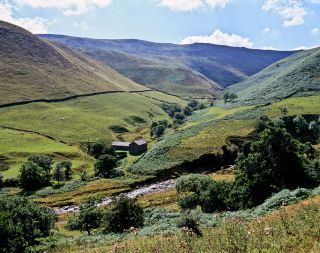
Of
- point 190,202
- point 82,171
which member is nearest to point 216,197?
point 190,202

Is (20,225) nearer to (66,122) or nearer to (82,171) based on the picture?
(82,171)

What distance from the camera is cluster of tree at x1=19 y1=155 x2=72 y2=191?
106 meters

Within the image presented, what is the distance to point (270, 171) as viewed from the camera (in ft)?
159

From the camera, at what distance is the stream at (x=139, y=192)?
88.2 m

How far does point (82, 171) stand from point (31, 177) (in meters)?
19.1

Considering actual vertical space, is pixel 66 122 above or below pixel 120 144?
above

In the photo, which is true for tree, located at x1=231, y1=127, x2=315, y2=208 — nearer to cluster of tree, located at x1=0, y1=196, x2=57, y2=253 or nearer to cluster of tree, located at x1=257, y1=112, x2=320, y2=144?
cluster of tree, located at x1=0, y1=196, x2=57, y2=253

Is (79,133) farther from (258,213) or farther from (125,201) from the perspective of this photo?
(258,213)

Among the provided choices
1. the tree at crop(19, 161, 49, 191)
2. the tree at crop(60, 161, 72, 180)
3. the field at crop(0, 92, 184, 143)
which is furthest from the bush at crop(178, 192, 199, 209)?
the field at crop(0, 92, 184, 143)

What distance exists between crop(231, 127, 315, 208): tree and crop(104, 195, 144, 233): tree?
12314 millimetres

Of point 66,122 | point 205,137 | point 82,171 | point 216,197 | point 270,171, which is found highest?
point 270,171

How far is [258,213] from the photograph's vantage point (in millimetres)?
27641

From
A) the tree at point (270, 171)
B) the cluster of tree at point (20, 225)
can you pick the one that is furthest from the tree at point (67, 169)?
the tree at point (270, 171)

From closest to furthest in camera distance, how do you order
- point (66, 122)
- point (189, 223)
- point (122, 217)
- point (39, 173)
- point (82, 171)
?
point (189, 223)
point (122, 217)
point (39, 173)
point (82, 171)
point (66, 122)
